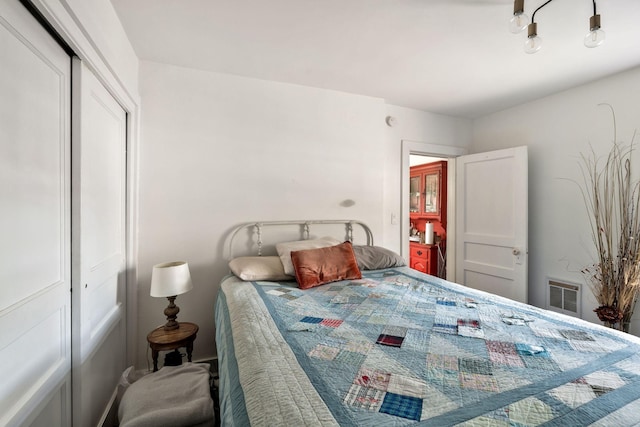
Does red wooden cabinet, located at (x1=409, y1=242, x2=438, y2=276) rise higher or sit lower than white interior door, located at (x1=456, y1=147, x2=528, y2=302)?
lower

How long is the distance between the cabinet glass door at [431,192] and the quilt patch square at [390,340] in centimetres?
397

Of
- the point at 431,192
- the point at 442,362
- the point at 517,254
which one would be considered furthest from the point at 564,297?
the point at 442,362

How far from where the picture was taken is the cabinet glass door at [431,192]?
4.88 meters

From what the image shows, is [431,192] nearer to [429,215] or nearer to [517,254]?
[429,215]

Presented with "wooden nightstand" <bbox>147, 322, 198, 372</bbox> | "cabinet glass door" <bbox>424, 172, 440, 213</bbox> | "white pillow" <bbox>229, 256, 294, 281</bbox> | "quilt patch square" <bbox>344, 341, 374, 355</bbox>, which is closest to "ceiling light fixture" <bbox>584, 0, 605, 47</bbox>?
"quilt patch square" <bbox>344, 341, 374, 355</bbox>

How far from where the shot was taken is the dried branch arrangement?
7.46 feet

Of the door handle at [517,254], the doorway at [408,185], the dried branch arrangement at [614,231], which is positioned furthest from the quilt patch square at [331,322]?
the door handle at [517,254]

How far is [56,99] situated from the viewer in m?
1.26

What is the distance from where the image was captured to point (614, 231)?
252cm

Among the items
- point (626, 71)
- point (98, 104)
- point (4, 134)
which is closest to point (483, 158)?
point (626, 71)

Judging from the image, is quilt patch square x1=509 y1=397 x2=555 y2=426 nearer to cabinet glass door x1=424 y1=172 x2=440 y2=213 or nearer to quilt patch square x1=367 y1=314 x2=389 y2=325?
quilt patch square x1=367 y1=314 x2=389 y2=325

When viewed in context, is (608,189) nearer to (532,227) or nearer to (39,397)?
(532,227)

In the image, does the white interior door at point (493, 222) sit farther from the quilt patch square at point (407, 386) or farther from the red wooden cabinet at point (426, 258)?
the quilt patch square at point (407, 386)

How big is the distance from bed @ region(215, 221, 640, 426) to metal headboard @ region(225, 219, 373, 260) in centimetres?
80
